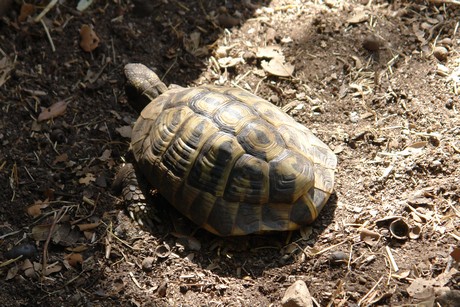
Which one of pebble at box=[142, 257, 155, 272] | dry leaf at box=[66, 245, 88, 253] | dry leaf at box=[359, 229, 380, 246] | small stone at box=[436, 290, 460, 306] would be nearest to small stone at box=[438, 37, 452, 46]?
dry leaf at box=[359, 229, 380, 246]

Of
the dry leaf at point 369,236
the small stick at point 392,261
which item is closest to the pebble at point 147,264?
the dry leaf at point 369,236

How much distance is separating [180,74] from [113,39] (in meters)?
0.70

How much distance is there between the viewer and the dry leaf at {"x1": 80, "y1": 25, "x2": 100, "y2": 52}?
16.7 feet

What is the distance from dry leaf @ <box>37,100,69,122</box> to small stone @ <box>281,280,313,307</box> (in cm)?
238

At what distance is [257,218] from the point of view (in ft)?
12.3

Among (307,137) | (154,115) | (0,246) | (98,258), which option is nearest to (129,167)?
(154,115)

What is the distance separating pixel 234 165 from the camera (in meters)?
3.75

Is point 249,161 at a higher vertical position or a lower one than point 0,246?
higher

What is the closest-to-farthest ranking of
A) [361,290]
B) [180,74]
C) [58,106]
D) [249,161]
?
[361,290] < [249,161] < [58,106] < [180,74]

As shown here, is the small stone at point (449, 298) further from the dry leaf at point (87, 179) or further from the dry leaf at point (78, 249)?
the dry leaf at point (87, 179)

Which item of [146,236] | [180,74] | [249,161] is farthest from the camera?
[180,74]

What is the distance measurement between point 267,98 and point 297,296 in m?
1.94

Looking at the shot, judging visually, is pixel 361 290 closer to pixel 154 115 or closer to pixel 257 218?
pixel 257 218

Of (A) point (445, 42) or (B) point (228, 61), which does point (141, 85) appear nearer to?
(B) point (228, 61)
